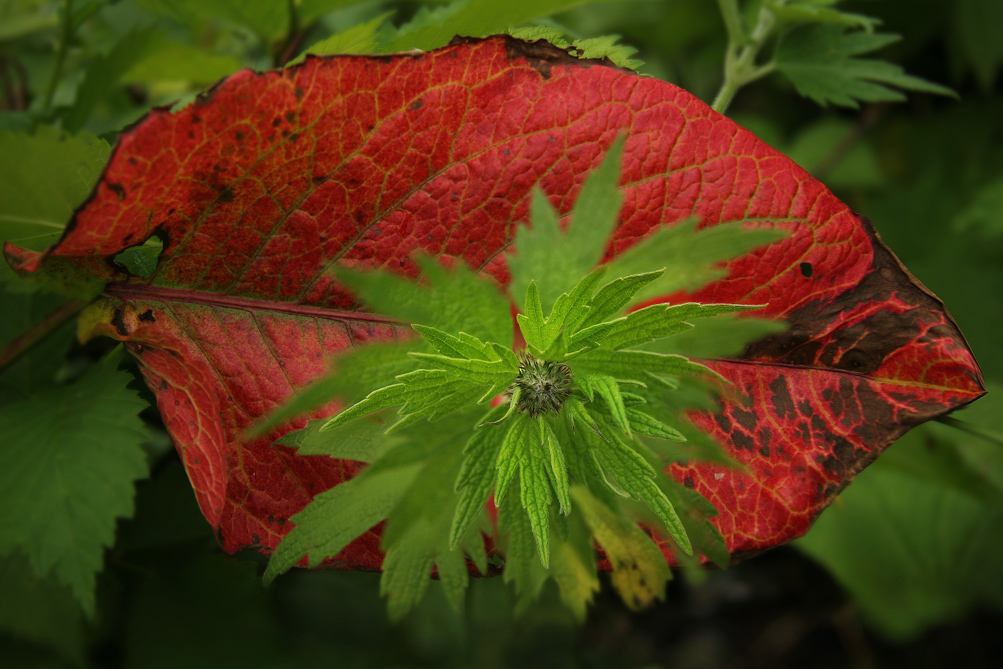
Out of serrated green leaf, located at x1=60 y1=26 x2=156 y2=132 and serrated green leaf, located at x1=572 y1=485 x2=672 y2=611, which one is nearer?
serrated green leaf, located at x1=572 y1=485 x2=672 y2=611

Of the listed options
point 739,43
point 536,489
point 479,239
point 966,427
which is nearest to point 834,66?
point 739,43

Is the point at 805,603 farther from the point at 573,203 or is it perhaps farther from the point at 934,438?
the point at 573,203

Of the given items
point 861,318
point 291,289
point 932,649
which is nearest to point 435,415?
Answer: point 291,289

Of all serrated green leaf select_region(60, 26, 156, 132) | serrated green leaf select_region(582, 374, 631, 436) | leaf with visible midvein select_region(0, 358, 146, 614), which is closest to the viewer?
serrated green leaf select_region(582, 374, 631, 436)

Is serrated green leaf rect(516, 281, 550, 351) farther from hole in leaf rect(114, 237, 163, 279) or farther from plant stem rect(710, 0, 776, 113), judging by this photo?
plant stem rect(710, 0, 776, 113)

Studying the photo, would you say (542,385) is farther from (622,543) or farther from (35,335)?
(35,335)

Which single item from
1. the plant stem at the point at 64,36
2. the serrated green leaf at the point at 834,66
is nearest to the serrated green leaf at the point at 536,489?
the serrated green leaf at the point at 834,66

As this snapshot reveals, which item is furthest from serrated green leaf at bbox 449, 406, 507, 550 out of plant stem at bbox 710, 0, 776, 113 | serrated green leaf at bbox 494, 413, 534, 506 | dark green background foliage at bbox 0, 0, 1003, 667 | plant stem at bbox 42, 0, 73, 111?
plant stem at bbox 42, 0, 73, 111
